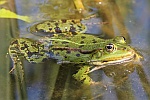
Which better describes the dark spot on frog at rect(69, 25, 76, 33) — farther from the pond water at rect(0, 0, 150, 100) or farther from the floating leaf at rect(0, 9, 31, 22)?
the floating leaf at rect(0, 9, 31, 22)

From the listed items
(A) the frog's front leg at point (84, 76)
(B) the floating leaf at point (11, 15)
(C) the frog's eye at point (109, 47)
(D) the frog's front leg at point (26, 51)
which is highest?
(B) the floating leaf at point (11, 15)

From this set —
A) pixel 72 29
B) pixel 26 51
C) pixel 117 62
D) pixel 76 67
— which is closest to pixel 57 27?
pixel 72 29

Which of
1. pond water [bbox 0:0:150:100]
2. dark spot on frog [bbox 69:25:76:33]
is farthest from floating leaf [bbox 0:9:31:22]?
dark spot on frog [bbox 69:25:76:33]

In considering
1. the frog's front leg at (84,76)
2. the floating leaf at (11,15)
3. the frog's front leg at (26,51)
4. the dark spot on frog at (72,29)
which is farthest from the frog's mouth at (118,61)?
the floating leaf at (11,15)

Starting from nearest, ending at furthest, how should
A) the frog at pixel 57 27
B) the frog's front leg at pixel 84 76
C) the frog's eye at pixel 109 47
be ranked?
1. the frog's front leg at pixel 84 76
2. the frog's eye at pixel 109 47
3. the frog at pixel 57 27

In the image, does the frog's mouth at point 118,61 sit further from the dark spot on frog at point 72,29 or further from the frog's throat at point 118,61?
the dark spot on frog at point 72,29

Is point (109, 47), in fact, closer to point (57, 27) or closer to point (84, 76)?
point (84, 76)
